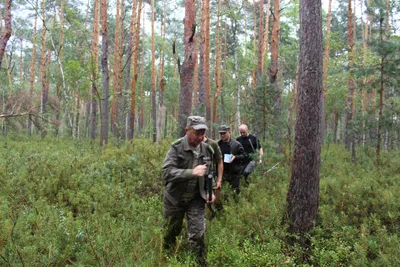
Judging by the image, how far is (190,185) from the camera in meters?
3.99

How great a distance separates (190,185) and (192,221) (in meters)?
0.51

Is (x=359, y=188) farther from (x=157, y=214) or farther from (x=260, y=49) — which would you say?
(x=260, y=49)

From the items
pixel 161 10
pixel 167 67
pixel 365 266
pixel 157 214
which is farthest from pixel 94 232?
pixel 167 67

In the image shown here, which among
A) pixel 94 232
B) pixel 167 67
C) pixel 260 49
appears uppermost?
pixel 167 67

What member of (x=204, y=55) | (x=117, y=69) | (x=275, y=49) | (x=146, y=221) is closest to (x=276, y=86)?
(x=275, y=49)

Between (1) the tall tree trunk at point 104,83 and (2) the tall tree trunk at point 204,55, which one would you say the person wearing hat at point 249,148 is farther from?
(1) the tall tree trunk at point 104,83

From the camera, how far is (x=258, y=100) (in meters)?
8.87

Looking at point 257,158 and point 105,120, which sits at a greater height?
point 105,120

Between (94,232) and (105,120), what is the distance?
8.39 m

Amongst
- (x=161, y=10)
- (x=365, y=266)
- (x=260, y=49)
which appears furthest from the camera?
(x=161, y=10)

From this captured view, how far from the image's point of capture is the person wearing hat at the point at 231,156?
6.48 metres

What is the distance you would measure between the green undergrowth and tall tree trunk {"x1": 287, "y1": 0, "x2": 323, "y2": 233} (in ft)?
1.26

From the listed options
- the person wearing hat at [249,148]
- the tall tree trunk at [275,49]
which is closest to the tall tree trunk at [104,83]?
the tall tree trunk at [275,49]

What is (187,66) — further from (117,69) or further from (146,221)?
(117,69)
